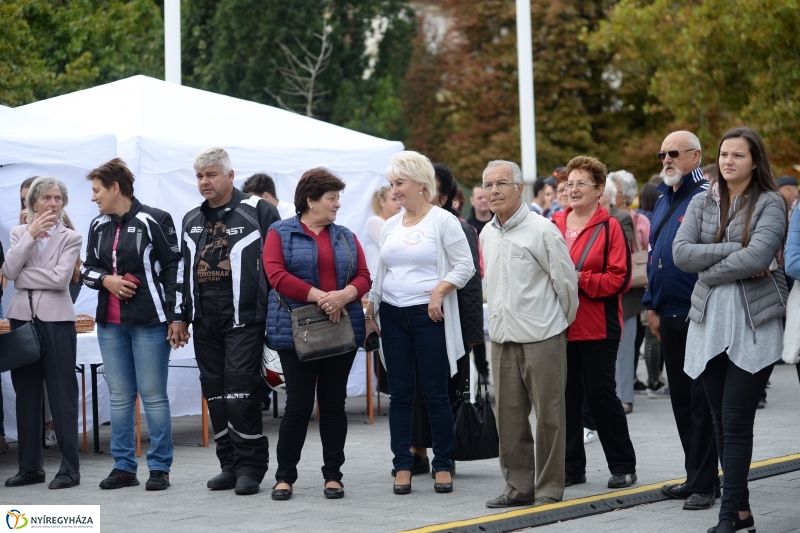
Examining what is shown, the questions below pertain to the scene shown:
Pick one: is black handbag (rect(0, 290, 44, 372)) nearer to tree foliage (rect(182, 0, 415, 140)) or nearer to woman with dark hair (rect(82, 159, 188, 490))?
woman with dark hair (rect(82, 159, 188, 490))

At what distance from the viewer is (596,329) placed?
693cm

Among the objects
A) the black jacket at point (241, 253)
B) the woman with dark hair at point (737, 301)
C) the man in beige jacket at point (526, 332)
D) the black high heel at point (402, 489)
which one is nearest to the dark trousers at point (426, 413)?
the black high heel at point (402, 489)

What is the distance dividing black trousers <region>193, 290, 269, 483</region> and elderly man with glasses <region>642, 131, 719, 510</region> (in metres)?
2.38

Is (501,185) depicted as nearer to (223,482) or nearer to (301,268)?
(301,268)

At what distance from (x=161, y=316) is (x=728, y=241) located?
3428 mm

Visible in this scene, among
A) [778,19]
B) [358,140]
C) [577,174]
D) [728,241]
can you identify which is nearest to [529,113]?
[778,19]

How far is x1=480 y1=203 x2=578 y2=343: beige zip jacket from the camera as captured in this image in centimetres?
644

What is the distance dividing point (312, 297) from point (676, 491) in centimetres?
233

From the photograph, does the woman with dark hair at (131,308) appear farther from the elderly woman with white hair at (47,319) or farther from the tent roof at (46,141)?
the tent roof at (46,141)

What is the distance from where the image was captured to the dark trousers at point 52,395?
748 cm

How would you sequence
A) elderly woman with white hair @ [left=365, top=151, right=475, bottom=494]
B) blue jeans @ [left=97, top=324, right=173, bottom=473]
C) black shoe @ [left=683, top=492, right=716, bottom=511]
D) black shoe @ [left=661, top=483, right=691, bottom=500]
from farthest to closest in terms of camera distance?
blue jeans @ [left=97, top=324, right=173, bottom=473], elderly woman with white hair @ [left=365, top=151, right=475, bottom=494], black shoe @ [left=661, top=483, right=691, bottom=500], black shoe @ [left=683, top=492, right=716, bottom=511]

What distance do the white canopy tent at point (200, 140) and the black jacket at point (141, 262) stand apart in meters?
2.49

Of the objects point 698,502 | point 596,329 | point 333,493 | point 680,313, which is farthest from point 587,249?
point 333,493

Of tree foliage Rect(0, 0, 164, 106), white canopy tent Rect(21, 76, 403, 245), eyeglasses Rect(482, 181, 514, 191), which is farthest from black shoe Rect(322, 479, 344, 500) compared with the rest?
tree foliage Rect(0, 0, 164, 106)
